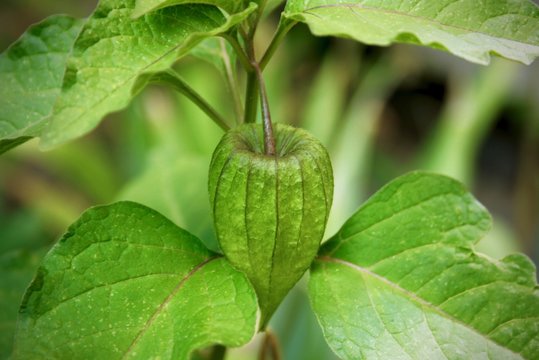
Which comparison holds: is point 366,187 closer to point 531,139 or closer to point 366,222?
point 531,139

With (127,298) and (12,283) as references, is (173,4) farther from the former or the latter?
(12,283)

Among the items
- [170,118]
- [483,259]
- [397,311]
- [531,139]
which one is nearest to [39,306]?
[397,311]

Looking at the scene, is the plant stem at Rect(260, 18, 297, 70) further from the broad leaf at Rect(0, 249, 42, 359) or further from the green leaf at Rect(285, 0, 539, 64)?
the broad leaf at Rect(0, 249, 42, 359)

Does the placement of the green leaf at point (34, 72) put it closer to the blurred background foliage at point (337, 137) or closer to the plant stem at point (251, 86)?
the plant stem at point (251, 86)

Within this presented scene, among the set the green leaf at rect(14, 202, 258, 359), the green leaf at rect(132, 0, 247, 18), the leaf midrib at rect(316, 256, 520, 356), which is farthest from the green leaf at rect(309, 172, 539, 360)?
the green leaf at rect(132, 0, 247, 18)

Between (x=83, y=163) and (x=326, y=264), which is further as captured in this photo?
(x=83, y=163)

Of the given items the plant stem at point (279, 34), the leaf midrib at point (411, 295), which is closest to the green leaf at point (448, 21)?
the plant stem at point (279, 34)
